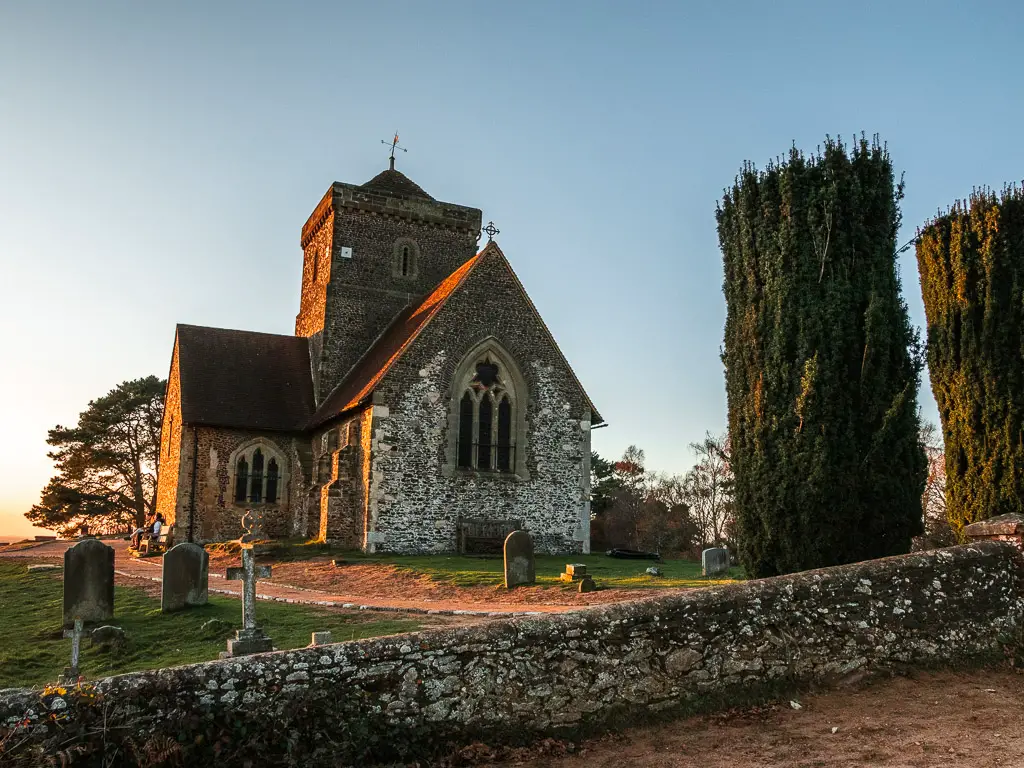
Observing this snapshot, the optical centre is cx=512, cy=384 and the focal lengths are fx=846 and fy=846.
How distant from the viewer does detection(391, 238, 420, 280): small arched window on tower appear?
29.7 metres

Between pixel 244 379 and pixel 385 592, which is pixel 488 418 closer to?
pixel 385 592

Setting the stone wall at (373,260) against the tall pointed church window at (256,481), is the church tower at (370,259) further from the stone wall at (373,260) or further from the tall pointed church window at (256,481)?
the tall pointed church window at (256,481)

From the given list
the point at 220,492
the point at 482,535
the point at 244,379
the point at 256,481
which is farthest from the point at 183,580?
the point at 244,379

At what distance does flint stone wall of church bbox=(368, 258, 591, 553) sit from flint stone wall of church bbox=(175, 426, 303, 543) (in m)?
5.63

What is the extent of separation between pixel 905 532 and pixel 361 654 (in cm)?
895

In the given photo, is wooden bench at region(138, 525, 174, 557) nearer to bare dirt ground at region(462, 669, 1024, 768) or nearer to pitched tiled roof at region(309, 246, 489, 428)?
pitched tiled roof at region(309, 246, 489, 428)

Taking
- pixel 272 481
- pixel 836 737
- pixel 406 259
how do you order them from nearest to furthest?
pixel 836 737 → pixel 272 481 → pixel 406 259

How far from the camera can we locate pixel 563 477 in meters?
23.8

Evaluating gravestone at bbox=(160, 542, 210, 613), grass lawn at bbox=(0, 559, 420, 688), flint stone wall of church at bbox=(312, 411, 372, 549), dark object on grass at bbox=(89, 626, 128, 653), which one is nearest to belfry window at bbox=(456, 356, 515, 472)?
flint stone wall of church at bbox=(312, 411, 372, 549)

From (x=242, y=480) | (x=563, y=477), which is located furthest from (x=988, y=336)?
(x=242, y=480)

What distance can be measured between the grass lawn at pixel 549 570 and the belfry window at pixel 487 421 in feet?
9.13

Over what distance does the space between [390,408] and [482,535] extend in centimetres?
414

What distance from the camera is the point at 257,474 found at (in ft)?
87.4

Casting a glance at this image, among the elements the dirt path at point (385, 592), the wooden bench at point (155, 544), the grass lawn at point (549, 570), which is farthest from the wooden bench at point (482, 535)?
the wooden bench at point (155, 544)
